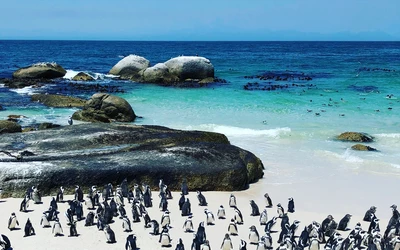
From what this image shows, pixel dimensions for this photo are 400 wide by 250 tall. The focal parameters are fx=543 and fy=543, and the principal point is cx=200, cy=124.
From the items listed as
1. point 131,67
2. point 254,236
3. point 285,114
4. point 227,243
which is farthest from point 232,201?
point 131,67

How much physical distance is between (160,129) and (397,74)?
43922 millimetres

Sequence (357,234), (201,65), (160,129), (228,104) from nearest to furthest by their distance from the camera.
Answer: (357,234)
(160,129)
(228,104)
(201,65)

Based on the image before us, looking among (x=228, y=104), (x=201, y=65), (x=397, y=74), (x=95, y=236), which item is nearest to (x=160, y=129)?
(x=95, y=236)

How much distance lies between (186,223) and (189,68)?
3694cm

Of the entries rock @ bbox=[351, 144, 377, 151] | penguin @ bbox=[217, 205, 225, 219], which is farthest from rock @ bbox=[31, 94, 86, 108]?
penguin @ bbox=[217, 205, 225, 219]

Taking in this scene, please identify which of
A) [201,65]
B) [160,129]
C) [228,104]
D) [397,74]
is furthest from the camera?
[397,74]

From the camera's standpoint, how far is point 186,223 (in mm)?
12656

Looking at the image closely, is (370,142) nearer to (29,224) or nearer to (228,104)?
(228,104)

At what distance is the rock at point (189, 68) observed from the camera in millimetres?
48719

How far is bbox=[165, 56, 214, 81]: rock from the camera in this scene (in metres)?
48.7

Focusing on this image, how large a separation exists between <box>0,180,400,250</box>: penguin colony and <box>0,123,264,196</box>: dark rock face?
0.54m

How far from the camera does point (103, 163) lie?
15.7 m

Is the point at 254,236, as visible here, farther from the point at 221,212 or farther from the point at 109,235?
the point at 109,235

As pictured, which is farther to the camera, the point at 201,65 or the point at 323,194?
the point at 201,65
